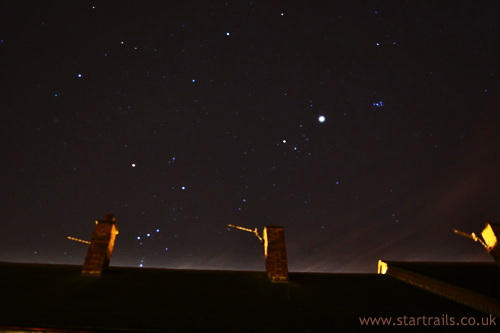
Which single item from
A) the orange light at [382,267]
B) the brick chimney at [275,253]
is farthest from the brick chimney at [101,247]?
the orange light at [382,267]

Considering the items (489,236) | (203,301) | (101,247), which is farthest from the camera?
(489,236)

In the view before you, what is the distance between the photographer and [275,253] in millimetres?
13188

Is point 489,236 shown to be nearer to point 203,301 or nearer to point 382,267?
point 382,267

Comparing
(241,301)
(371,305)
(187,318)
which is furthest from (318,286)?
(187,318)

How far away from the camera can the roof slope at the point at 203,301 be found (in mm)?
A: 8641

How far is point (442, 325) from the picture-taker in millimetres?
8836

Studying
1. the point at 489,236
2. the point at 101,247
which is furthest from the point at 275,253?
the point at 489,236

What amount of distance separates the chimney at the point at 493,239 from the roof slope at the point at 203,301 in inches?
226

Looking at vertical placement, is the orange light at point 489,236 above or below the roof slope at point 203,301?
above

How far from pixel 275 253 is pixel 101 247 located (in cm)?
712

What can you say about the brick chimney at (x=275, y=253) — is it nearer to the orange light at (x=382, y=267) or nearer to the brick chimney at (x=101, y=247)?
the orange light at (x=382, y=267)

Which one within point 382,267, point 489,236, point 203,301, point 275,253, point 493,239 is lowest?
point 203,301

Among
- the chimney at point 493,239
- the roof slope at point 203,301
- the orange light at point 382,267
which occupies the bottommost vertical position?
the roof slope at point 203,301

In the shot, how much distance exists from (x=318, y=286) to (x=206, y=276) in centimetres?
445
